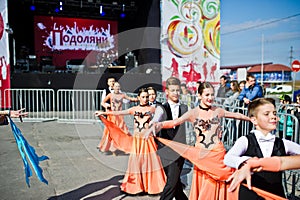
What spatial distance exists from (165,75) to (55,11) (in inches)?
314

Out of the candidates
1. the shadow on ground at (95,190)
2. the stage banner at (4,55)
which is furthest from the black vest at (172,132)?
the stage banner at (4,55)

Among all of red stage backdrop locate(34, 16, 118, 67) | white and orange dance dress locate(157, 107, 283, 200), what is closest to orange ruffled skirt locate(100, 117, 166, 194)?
white and orange dance dress locate(157, 107, 283, 200)

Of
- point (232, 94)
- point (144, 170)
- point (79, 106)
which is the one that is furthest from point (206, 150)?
point (79, 106)

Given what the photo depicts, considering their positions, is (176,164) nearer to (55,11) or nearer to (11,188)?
(11,188)

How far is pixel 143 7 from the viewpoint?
16.0 meters

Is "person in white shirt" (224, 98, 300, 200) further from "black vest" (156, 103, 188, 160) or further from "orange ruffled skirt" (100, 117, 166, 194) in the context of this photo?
"orange ruffled skirt" (100, 117, 166, 194)

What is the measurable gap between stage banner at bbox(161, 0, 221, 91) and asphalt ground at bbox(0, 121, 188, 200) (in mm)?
6227

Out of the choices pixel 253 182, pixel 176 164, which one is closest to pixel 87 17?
pixel 176 164

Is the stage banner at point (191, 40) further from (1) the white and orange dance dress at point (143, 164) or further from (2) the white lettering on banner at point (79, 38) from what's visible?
(1) the white and orange dance dress at point (143, 164)

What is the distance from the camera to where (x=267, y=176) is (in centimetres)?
218

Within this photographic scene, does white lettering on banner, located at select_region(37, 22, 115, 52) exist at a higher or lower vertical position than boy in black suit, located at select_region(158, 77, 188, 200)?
higher

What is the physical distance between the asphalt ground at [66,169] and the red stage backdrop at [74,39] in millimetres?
9854

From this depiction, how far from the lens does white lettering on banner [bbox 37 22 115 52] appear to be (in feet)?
58.5

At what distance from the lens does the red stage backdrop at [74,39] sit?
1775 cm
